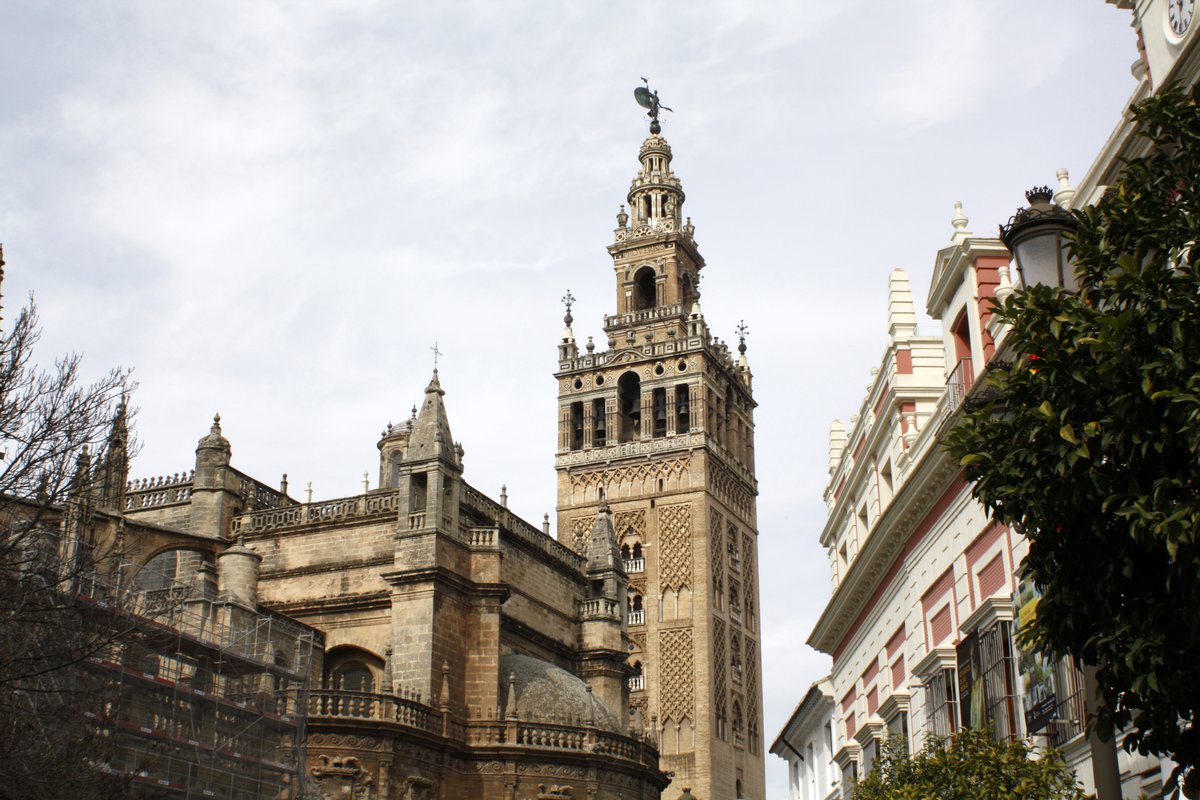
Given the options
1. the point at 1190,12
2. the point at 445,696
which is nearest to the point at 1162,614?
the point at 1190,12

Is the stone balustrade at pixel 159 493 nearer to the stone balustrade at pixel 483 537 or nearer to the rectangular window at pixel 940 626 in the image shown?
the stone balustrade at pixel 483 537

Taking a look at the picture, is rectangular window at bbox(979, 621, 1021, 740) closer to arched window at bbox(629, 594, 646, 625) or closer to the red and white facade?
the red and white facade

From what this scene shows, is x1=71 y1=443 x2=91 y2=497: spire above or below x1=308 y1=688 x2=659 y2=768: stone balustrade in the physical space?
above

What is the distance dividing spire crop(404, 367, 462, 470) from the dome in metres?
5.27

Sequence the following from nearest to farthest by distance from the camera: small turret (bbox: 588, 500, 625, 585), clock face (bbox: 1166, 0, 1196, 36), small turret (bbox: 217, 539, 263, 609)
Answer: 1. clock face (bbox: 1166, 0, 1196, 36)
2. small turret (bbox: 217, 539, 263, 609)
3. small turret (bbox: 588, 500, 625, 585)

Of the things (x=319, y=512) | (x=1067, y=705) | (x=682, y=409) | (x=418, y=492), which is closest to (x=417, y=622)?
(x=418, y=492)

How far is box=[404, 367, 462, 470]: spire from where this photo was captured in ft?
107

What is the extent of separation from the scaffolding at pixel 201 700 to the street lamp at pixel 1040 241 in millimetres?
13103

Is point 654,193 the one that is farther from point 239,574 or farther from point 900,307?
point 900,307

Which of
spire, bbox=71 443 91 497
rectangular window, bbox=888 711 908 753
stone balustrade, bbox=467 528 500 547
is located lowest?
rectangular window, bbox=888 711 908 753

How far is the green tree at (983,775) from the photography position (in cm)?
1277

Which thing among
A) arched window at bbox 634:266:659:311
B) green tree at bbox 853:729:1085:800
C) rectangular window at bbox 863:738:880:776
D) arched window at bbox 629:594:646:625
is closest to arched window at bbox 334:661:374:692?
rectangular window at bbox 863:738:880:776

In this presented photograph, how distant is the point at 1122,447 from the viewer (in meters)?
7.90

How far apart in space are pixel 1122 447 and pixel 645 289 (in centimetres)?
5518
